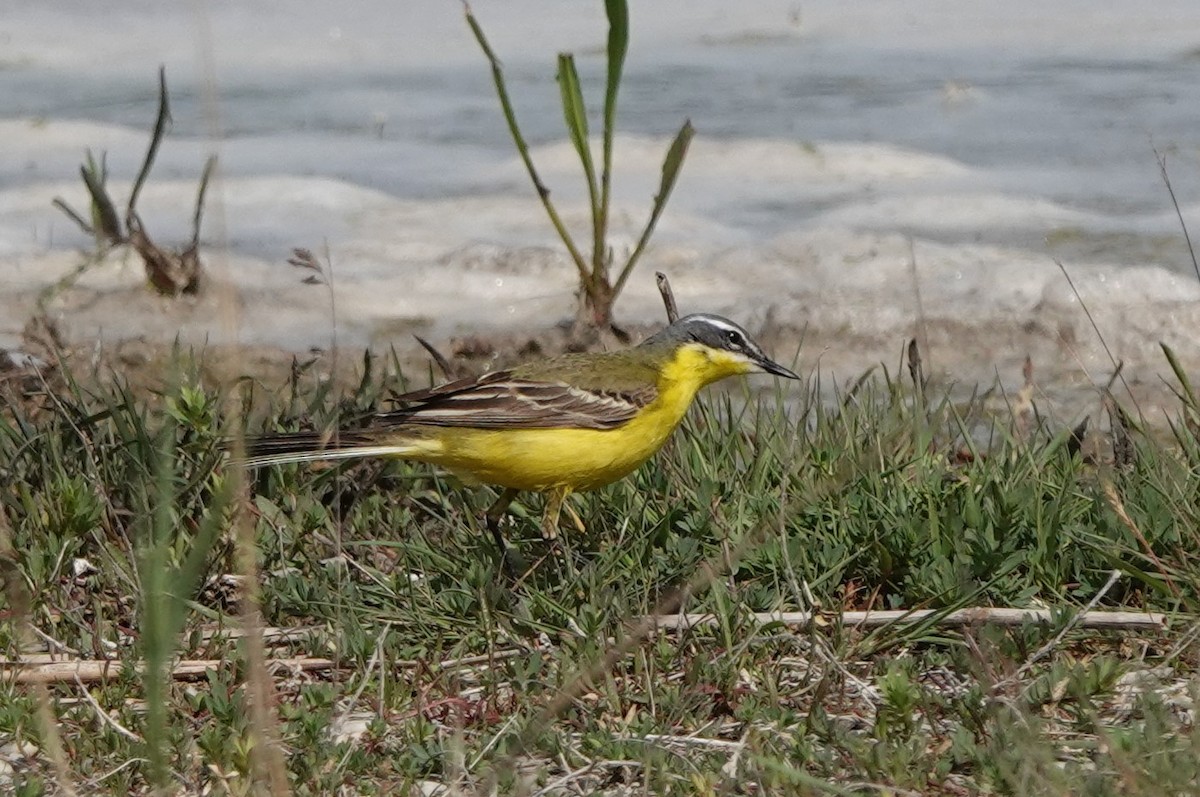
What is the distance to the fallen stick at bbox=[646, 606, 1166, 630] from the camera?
4746mm

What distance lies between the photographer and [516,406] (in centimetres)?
577

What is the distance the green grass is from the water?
158 cm

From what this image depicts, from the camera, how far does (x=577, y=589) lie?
5098mm

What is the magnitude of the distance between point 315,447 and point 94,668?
38.1 inches

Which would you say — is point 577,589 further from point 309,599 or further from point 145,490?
point 145,490

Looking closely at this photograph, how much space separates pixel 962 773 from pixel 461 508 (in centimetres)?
223

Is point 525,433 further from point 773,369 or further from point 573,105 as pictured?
point 573,105

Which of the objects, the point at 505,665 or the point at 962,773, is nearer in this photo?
the point at 962,773

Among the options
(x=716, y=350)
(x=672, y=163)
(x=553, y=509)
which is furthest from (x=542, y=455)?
(x=672, y=163)

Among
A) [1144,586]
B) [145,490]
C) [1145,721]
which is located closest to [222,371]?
[145,490]

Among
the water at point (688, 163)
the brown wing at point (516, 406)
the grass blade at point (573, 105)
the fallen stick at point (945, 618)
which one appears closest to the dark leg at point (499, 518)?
the brown wing at point (516, 406)

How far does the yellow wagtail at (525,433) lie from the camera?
5500 millimetres

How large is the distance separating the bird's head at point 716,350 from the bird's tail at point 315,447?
117cm

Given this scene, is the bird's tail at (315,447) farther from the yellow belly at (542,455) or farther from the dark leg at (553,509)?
the dark leg at (553,509)
